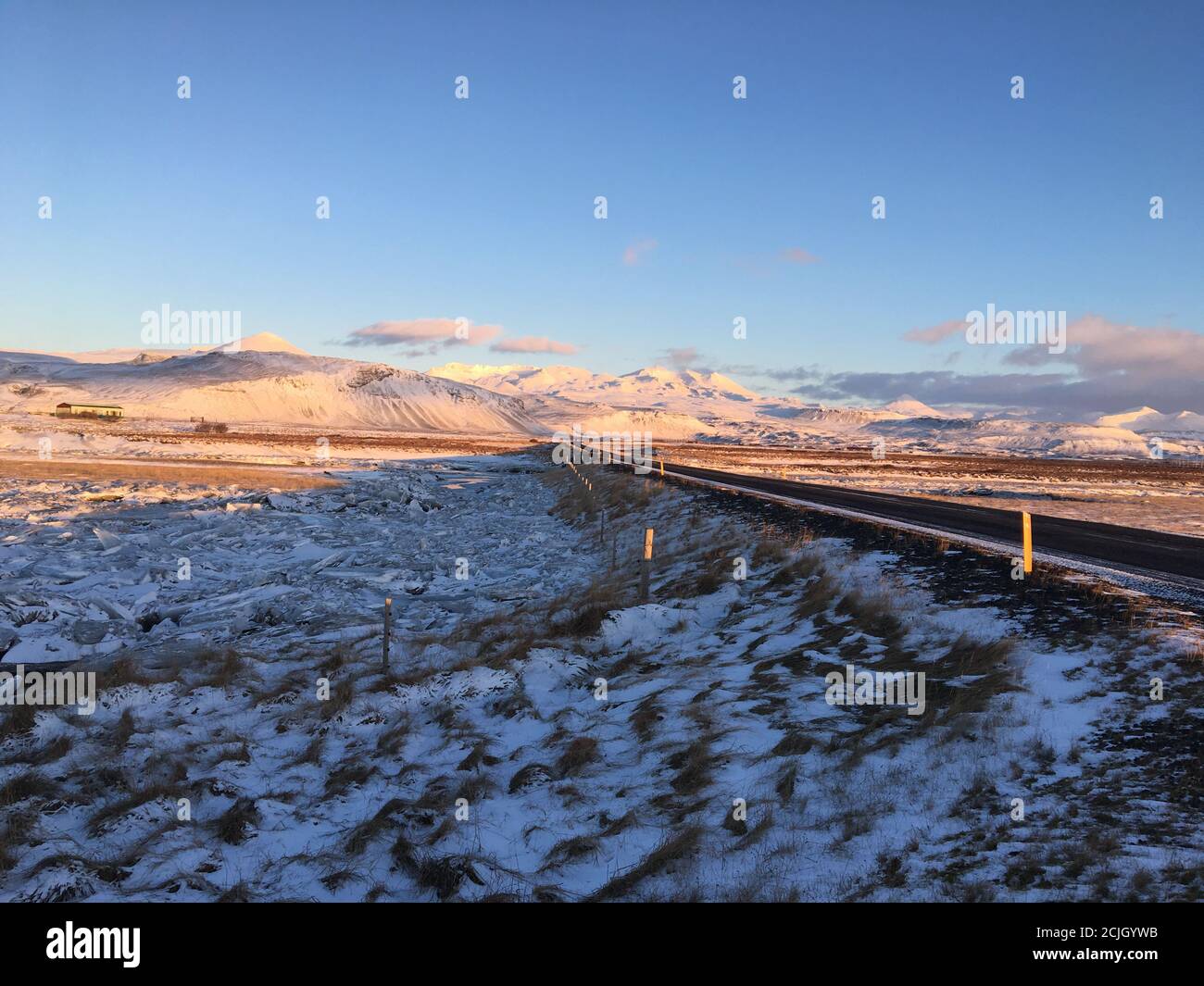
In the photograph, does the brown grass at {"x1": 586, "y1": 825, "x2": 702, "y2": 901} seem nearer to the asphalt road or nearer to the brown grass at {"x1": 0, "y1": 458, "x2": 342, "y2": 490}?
the asphalt road

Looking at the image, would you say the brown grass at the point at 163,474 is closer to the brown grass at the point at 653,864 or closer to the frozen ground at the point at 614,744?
the frozen ground at the point at 614,744

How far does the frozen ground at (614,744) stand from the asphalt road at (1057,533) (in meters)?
3.29

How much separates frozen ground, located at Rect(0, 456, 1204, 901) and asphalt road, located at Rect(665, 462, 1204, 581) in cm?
329

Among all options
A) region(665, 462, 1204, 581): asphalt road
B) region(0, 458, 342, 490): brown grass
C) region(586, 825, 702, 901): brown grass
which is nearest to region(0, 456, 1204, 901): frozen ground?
region(586, 825, 702, 901): brown grass

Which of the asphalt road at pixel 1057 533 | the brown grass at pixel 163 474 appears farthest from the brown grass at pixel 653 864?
the brown grass at pixel 163 474

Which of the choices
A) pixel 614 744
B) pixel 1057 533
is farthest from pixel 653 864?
pixel 1057 533

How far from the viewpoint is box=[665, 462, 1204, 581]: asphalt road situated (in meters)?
15.4

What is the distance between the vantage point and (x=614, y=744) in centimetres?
905

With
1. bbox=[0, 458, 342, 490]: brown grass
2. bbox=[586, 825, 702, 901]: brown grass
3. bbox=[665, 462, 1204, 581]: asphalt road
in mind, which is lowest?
bbox=[586, 825, 702, 901]: brown grass

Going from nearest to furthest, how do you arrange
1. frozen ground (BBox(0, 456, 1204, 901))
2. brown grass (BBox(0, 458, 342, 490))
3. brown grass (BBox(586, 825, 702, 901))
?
brown grass (BBox(586, 825, 702, 901))
frozen ground (BBox(0, 456, 1204, 901))
brown grass (BBox(0, 458, 342, 490))

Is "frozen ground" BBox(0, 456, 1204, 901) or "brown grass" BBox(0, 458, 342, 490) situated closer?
"frozen ground" BBox(0, 456, 1204, 901)

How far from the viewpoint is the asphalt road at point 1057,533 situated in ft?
50.4
